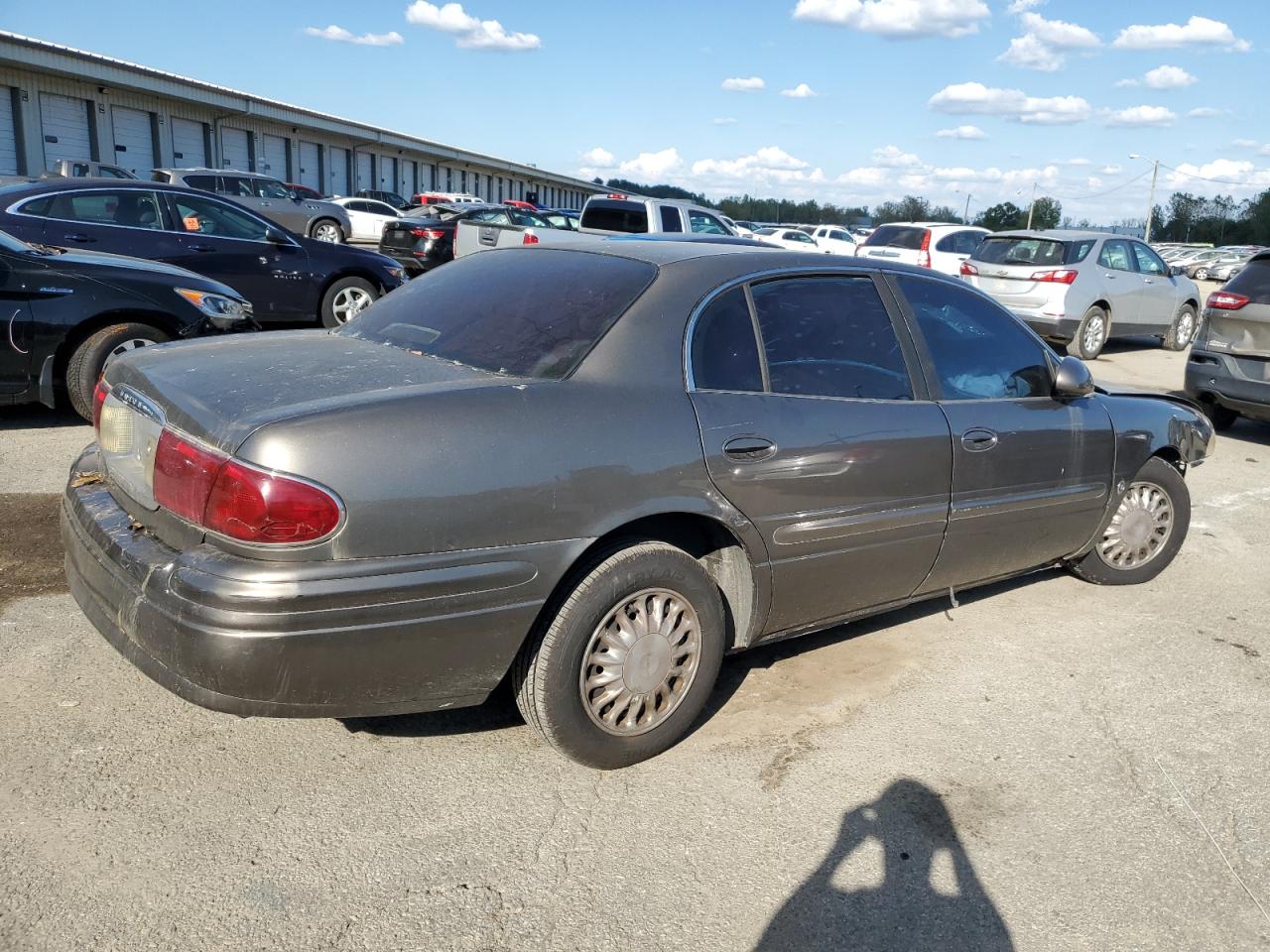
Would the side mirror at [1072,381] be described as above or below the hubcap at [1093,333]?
above

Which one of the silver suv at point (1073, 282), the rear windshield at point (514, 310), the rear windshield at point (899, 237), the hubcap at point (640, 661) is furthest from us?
the rear windshield at point (899, 237)

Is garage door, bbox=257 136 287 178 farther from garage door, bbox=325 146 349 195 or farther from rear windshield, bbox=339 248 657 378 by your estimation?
rear windshield, bbox=339 248 657 378

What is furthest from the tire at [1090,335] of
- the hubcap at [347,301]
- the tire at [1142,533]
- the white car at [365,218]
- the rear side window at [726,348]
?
the white car at [365,218]

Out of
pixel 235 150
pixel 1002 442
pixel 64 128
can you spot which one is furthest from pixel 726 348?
pixel 235 150

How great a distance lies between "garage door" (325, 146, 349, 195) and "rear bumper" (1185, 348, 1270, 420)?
46.8 meters

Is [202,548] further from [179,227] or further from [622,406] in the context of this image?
[179,227]

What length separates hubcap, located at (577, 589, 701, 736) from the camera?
304 cm

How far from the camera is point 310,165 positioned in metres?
47.4

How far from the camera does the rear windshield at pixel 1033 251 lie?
13.3 m

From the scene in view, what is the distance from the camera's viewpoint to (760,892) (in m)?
2.65

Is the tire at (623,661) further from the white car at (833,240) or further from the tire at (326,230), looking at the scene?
the white car at (833,240)

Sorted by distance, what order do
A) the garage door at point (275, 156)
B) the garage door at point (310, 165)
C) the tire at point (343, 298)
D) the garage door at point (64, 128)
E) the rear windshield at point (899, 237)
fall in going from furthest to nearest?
1. the garage door at point (310, 165)
2. the garage door at point (275, 156)
3. the garage door at point (64, 128)
4. the rear windshield at point (899, 237)
5. the tire at point (343, 298)

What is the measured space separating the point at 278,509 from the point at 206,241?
298 inches

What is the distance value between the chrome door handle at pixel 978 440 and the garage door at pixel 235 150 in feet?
135
